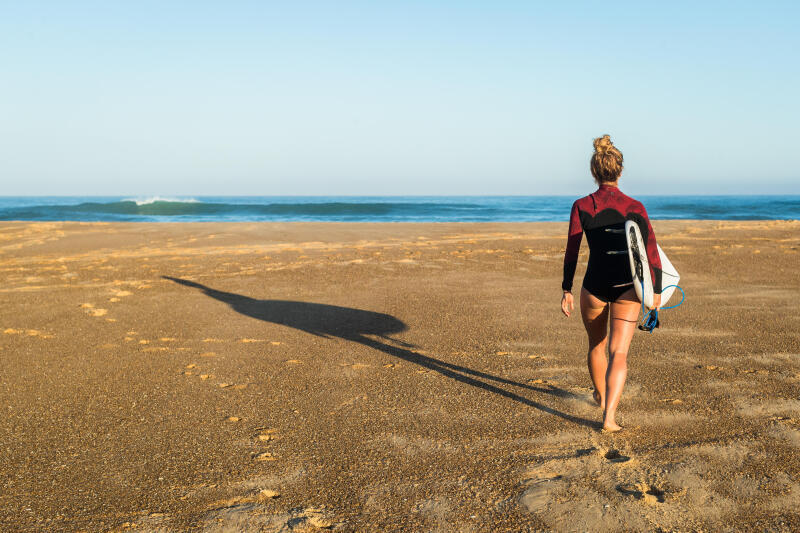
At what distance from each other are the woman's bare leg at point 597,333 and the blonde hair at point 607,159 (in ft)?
2.46

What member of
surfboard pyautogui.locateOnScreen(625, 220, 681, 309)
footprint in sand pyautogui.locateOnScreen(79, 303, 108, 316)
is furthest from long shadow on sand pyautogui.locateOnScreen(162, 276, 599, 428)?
footprint in sand pyautogui.locateOnScreen(79, 303, 108, 316)

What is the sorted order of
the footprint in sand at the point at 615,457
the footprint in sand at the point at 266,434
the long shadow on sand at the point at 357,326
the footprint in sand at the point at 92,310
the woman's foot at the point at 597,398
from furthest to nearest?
the footprint in sand at the point at 92,310
the long shadow on sand at the point at 357,326
the woman's foot at the point at 597,398
the footprint in sand at the point at 266,434
the footprint in sand at the point at 615,457

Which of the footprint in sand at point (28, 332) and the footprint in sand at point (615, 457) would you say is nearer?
the footprint in sand at point (615, 457)

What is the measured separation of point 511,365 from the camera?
502 centimetres

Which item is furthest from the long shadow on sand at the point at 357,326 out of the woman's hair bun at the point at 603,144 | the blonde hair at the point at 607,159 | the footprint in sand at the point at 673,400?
the woman's hair bun at the point at 603,144

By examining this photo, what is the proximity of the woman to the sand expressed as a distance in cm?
47

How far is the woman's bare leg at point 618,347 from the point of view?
3479 mm

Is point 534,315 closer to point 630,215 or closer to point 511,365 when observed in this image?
point 511,365

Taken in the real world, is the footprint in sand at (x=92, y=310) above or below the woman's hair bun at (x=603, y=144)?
below

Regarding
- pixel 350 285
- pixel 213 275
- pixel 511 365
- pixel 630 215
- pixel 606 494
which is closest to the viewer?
pixel 606 494

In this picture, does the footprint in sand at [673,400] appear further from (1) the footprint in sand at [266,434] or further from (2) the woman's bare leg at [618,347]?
(1) the footprint in sand at [266,434]

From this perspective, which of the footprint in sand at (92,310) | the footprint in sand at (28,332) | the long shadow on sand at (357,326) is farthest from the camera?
the footprint in sand at (92,310)

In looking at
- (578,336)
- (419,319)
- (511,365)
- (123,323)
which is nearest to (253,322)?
(123,323)

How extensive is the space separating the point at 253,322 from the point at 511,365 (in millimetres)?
3275
